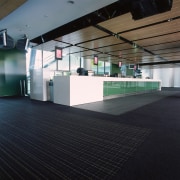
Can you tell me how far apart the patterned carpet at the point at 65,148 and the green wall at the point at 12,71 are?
6.10 m

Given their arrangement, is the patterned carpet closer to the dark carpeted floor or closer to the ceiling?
the dark carpeted floor

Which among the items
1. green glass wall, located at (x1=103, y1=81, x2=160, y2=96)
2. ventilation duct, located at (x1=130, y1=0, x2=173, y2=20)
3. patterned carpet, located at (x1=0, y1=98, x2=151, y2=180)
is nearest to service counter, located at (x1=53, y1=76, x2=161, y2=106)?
green glass wall, located at (x1=103, y1=81, x2=160, y2=96)

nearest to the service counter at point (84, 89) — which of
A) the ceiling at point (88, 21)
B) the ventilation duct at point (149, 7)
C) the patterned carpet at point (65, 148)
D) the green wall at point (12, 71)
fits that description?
the ceiling at point (88, 21)

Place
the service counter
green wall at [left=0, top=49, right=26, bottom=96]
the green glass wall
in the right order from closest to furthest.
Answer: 1. the service counter
2. the green glass wall
3. green wall at [left=0, top=49, right=26, bottom=96]

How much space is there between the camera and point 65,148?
2.24 metres

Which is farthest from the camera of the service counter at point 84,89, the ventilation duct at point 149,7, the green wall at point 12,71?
the green wall at point 12,71

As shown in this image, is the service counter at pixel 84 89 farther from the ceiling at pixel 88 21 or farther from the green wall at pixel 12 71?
the green wall at pixel 12 71

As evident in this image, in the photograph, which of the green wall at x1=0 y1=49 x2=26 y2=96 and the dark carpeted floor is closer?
the dark carpeted floor

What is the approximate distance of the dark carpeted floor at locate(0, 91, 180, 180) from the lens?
1.64 metres

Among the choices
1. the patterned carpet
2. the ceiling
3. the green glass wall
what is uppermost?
the ceiling

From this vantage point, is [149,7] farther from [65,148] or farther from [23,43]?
[23,43]

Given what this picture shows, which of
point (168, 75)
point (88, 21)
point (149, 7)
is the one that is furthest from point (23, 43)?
point (168, 75)

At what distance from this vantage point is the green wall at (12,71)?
28.0 ft

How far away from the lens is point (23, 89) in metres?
9.44
